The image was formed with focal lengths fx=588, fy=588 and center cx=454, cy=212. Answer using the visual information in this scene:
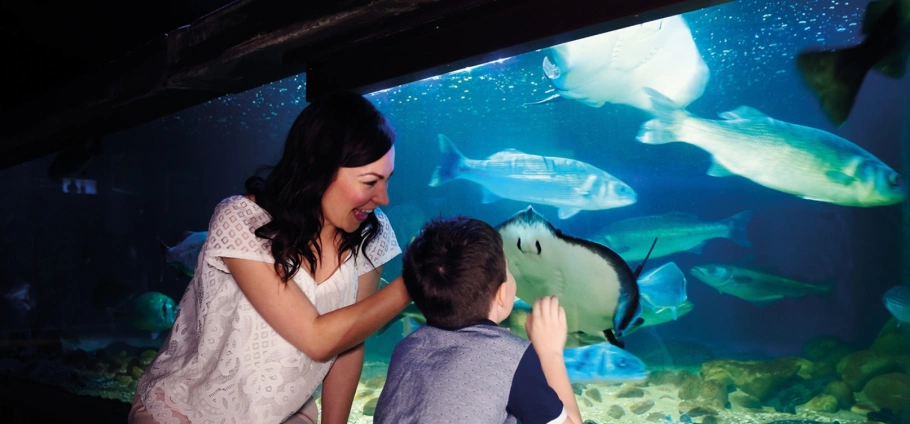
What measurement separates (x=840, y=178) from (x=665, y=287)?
0.85m

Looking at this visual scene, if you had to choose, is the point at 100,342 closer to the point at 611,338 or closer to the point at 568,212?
the point at 568,212

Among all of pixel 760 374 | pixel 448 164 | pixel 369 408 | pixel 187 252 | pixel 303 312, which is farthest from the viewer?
pixel 187 252

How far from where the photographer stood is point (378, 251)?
6.10ft

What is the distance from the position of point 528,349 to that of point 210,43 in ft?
8.46

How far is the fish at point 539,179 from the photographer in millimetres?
2803

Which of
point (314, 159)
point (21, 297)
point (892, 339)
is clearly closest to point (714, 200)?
point (892, 339)

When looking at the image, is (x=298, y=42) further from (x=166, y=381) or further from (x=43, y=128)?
(x=43, y=128)

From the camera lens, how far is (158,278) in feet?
17.2

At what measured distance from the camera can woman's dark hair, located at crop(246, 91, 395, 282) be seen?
160 cm

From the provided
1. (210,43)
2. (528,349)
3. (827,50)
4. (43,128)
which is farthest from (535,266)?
(43,128)

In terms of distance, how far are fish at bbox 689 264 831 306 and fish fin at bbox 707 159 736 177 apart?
1.43 feet

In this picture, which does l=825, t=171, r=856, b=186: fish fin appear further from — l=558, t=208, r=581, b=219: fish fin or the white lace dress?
the white lace dress

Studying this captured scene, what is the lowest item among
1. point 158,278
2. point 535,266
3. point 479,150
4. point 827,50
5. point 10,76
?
point 158,278

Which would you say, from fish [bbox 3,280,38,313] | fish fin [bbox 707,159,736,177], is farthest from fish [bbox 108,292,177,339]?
fish fin [bbox 707,159,736,177]
